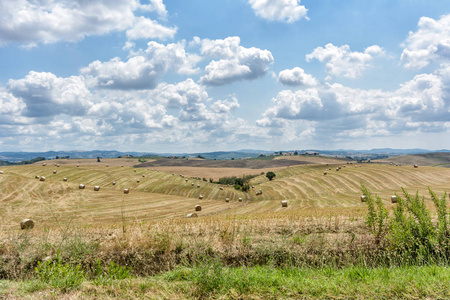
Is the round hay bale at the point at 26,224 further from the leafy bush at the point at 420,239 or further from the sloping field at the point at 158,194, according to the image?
the leafy bush at the point at 420,239

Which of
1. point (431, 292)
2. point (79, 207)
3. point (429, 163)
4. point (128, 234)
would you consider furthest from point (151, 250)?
point (429, 163)

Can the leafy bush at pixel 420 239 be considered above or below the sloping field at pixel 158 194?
above

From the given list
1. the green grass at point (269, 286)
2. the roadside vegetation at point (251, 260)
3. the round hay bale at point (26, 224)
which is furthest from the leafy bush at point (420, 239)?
the round hay bale at point (26, 224)

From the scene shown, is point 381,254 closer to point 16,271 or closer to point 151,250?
point 151,250

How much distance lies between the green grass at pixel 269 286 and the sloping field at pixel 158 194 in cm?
1338

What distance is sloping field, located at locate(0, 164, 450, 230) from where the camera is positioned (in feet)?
95.6

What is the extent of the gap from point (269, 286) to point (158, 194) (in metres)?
47.5

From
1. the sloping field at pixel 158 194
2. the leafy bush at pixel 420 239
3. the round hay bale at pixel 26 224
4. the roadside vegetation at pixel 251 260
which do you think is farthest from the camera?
the sloping field at pixel 158 194

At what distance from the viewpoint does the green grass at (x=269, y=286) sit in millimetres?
4840

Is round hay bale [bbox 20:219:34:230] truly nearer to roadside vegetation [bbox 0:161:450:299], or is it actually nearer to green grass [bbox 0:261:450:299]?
roadside vegetation [bbox 0:161:450:299]

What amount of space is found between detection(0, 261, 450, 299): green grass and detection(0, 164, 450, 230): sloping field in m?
13.4

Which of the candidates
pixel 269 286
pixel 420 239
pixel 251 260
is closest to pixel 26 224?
pixel 251 260

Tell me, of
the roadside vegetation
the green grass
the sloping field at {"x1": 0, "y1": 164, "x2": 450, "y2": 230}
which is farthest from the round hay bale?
the green grass

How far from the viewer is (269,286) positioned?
536cm
